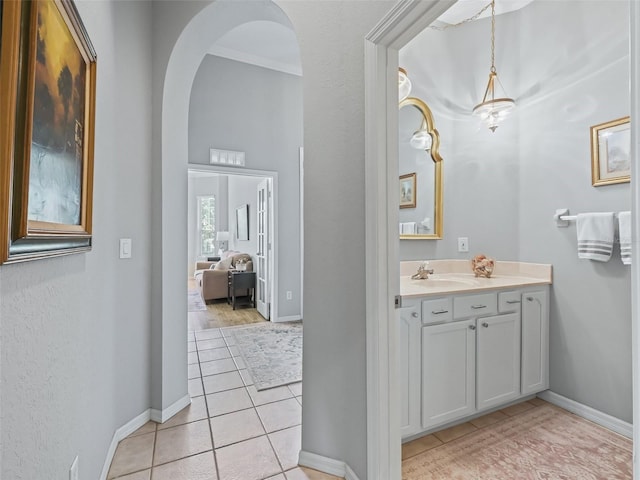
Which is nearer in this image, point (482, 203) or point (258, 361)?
point (482, 203)

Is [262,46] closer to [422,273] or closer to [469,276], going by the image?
[422,273]

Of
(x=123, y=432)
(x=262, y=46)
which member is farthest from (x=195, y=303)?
(x=262, y=46)

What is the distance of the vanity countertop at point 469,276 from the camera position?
2.06m

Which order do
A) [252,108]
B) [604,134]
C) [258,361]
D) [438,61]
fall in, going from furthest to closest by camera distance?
[252,108]
[258,361]
[438,61]
[604,134]

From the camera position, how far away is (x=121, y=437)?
1.81m

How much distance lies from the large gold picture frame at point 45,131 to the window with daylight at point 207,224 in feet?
27.3

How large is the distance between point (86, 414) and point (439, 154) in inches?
107

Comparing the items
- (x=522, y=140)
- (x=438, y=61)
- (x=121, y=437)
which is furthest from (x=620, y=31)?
(x=121, y=437)

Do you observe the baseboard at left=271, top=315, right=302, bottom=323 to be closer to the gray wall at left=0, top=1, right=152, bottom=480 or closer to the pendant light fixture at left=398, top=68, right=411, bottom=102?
the gray wall at left=0, top=1, right=152, bottom=480

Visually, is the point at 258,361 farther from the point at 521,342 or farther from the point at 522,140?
the point at 522,140

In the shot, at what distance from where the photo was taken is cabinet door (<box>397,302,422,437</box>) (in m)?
1.68

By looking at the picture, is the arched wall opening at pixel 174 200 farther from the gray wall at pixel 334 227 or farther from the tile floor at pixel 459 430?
the tile floor at pixel 459 430

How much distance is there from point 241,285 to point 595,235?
14.6 feet

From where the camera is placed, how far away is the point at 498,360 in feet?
6.59
